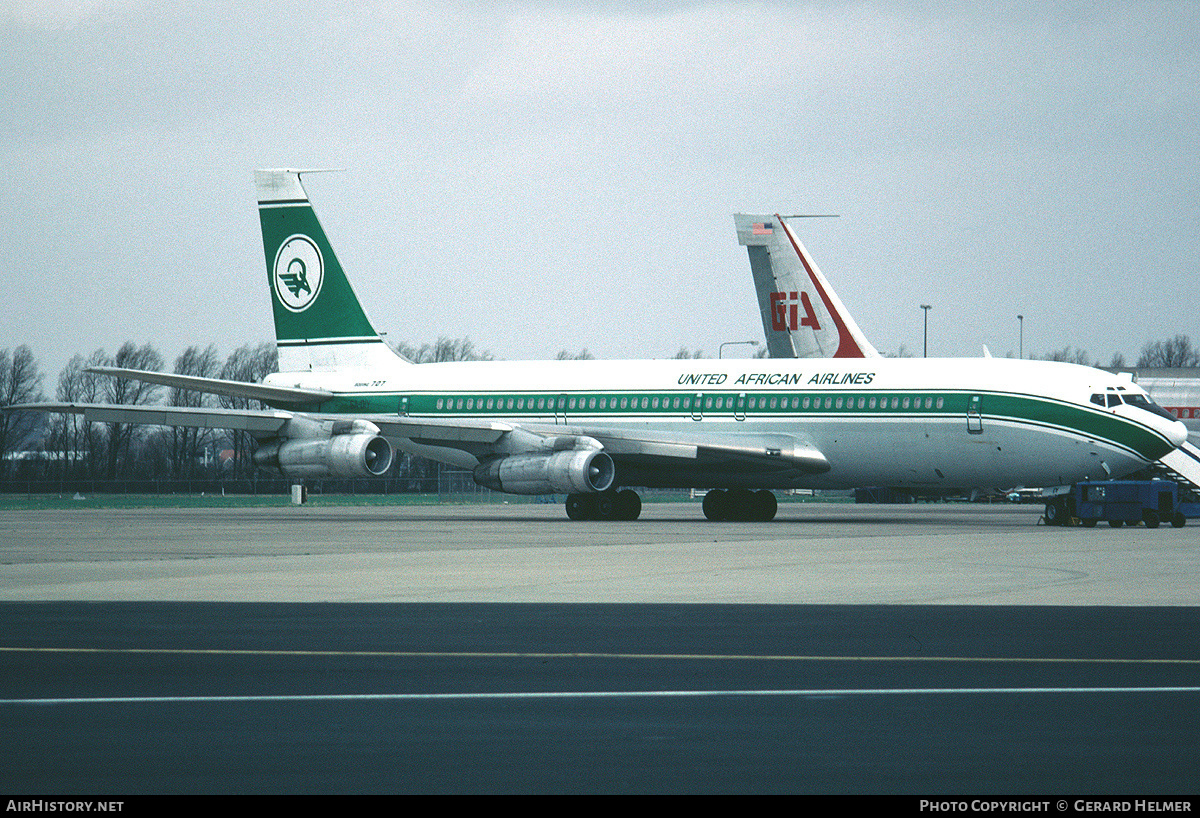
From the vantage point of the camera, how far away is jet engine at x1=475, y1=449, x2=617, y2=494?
1738 inches

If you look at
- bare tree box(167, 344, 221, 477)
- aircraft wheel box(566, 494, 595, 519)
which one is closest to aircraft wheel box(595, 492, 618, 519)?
aircraft wheel box(566, 494, 595, 519)

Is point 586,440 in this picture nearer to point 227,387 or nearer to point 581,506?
point 581,506

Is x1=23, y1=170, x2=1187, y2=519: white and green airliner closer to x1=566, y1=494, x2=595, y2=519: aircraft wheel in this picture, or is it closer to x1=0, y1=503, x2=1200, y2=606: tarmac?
x1=566, y1=494, x2=595, y2=519: aircraft wheel

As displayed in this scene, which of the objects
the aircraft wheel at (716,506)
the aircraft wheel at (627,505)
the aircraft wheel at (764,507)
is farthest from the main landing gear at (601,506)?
the aircraft wheel at (764,507)

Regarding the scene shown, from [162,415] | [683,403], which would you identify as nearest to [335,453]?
[162,415]

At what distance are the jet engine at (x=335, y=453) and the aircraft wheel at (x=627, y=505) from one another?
689 cm

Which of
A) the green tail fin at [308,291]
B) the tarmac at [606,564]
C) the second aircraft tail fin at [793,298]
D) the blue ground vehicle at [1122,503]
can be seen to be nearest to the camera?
the tarmac at [606,564]

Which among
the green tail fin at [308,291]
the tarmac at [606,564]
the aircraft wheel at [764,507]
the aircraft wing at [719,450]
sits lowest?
the aircraft wheel at [764,507]

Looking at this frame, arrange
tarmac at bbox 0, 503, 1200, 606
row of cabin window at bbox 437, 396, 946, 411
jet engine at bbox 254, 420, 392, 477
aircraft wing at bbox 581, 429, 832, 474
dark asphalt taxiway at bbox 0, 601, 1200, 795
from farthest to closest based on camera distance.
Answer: jet engine at bbox 254, 420, 392, 477
aircraft wing at bbox 581, 429, 832, 474
row of cabin window at bbox 437, 396, 946, 411
tarmac at bbox 0, 503, 1200, 606
dark asphalt taxiway at bbox 0, 601, 1200, 795

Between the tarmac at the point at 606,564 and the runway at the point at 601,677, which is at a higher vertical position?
the runway at the point at 601,677

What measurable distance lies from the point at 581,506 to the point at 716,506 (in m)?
4.32

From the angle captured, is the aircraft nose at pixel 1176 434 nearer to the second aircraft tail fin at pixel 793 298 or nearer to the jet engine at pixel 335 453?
the jet engine at pixel 335 453

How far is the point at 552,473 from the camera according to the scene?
4425 cm

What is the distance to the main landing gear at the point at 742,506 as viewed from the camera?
48.5 meters
